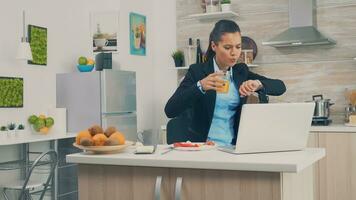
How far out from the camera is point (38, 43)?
4785 millimetres

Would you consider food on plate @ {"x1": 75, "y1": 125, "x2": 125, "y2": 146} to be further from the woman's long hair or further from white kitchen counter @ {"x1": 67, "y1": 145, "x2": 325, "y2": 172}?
the woman's long hair

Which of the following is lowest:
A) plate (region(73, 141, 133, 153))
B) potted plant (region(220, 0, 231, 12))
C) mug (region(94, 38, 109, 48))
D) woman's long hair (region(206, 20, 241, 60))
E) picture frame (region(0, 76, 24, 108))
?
plate (region(73, 141, 133, 153))

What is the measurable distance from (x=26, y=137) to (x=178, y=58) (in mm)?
1986

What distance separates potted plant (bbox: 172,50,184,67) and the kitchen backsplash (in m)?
0.50

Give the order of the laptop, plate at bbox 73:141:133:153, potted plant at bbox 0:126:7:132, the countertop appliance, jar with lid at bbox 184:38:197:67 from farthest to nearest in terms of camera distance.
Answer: jar with lid at bbox 184:38:197:67 < the countertop appliance < potted plant at bbox 0:126:7:132 < plate at bbox 73:141:133:153 < the laptop

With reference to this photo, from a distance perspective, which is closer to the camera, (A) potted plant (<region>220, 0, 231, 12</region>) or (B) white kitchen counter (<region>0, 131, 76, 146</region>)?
(B) white kitchen counter (<region>0, 131, 76, 146</region>)

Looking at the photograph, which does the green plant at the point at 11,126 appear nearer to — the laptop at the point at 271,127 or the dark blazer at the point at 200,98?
the dark blazer at the point at 200,98

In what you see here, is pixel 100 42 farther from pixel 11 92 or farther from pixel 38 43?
pixel 11 92

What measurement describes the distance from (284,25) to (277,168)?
11.9 ft

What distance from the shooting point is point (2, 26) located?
4.40m

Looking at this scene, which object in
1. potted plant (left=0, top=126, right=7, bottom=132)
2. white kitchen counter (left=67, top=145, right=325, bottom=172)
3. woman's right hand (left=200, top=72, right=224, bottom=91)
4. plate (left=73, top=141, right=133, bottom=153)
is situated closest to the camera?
white kitchen counter (left=67, top=145, right=325, bottom=172)

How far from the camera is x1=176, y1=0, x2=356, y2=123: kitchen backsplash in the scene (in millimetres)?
A: 4867

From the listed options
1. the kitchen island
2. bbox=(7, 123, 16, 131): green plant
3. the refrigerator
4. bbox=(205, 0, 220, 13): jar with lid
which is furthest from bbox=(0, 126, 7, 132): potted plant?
bbox=(205, 0, 220, 13): jar with lid

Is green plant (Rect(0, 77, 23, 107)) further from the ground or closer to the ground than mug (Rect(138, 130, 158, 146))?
further from the ground
